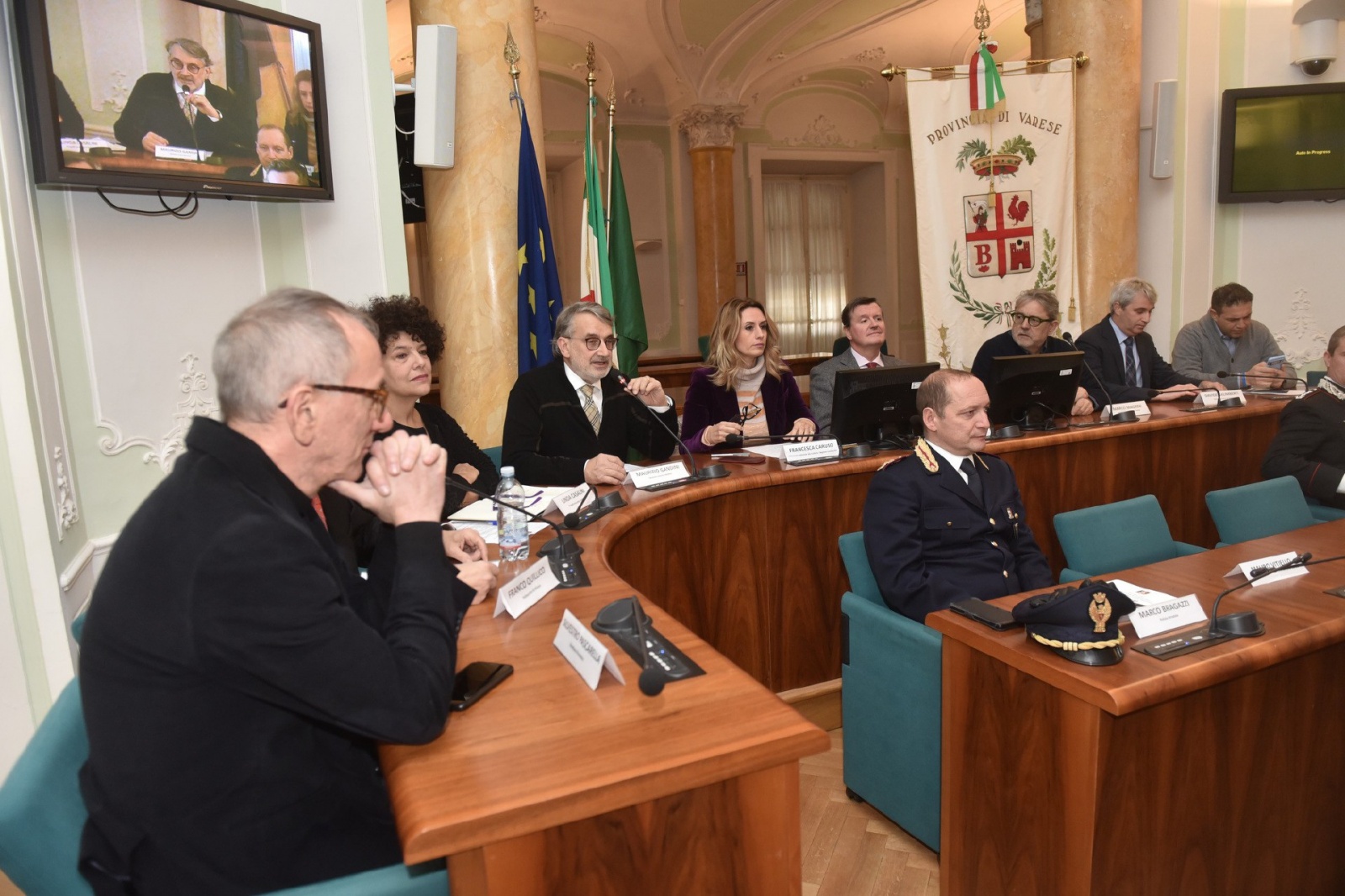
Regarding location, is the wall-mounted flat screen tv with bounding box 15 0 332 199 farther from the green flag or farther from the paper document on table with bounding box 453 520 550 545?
the green flag

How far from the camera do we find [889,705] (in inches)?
92.4

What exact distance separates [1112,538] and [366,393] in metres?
2.21

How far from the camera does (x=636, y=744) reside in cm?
119

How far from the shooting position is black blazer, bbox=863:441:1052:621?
2.37 meters

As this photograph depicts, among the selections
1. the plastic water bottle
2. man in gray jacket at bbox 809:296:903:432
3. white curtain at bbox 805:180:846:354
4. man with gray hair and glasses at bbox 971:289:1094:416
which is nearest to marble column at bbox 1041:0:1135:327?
man with gray hair and glasses at bbox 971:289:1094:416

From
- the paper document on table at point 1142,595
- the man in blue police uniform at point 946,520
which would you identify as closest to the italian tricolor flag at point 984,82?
the man in blue police uniform at point 946,520

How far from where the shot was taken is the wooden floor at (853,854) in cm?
229

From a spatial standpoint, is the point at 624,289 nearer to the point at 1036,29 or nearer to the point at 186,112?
the point at 186,112

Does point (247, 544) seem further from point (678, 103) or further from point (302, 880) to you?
point (678, 103)

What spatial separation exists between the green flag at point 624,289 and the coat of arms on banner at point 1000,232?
2.19m

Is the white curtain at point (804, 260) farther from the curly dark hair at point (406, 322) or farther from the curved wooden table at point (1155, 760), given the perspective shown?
the curved wooden table at point (1155, 760)

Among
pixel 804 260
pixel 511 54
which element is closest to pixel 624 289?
pixel 511 54

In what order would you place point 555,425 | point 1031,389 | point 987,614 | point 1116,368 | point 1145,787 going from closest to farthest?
point 1145,787, point 987,614, point 555,425, point 1031,389, point 1116,368

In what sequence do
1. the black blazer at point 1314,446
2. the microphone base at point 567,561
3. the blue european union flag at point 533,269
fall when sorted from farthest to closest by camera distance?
the blue european union flag at point 533,269 < the black blazer at point 1314,446 < the microphone base at point 567,561
